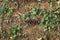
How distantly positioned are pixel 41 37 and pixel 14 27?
0.68m

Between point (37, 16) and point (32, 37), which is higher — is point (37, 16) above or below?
above

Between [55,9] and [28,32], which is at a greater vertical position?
[55,9]

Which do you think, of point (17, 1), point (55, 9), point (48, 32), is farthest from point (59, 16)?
point (17, 1)

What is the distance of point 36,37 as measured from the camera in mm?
4539

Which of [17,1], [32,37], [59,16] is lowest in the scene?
[32,37]

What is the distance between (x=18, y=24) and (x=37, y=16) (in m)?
0.47

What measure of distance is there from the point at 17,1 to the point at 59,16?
1112 mm

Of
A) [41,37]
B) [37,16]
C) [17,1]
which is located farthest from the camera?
[17,1]

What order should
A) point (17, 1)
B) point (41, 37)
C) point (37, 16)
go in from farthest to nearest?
point (17, 1)
point (37, 16)
point (41, 37)

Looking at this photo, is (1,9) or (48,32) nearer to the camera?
(48,32)

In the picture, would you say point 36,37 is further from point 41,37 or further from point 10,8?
point 10,8

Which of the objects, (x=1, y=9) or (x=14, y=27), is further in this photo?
(x=1, y=9)

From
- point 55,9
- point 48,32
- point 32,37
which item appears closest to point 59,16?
point 55,9

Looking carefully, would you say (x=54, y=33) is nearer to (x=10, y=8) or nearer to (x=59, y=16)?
(x=59, y=16)
